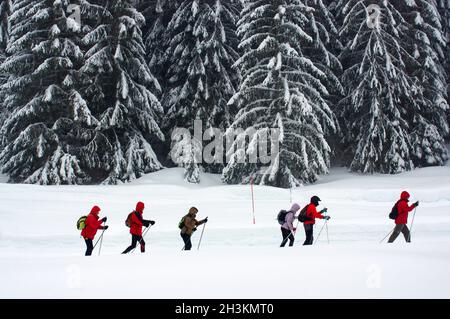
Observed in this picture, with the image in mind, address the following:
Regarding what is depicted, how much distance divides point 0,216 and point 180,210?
5556mm

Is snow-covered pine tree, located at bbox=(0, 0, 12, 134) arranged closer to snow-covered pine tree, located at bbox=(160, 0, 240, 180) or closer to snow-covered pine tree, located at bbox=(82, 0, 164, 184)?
snow-covered pine tree, located at bbox=(82, 0, 164, 184)

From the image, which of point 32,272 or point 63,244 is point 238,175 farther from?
point 32,272

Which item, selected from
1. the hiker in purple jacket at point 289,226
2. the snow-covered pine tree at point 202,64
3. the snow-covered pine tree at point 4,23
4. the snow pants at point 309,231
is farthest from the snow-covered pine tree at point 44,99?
the snow pants at point 309,231

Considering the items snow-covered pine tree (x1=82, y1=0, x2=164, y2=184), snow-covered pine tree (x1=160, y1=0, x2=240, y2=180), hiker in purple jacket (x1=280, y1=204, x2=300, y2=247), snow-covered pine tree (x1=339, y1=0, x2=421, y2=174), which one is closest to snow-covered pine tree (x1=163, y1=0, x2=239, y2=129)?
snow-covered pine tree (x1=160, y1=0, x2=240, y2=180)

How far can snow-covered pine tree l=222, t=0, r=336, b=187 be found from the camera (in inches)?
774

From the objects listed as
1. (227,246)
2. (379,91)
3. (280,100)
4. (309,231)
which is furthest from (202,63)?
(309,231)

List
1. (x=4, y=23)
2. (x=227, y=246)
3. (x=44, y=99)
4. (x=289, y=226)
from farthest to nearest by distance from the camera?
(x=4, y=23), (x=44, y=99), (x=227, y=246), (x=289, y=226)

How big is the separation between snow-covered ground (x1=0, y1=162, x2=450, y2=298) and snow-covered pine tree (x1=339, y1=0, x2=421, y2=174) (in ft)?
4.13

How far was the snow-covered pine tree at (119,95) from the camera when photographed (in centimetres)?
2159

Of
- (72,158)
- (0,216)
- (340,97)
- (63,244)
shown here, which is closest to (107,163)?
(72,158)

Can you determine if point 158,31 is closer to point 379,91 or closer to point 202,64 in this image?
point 202,64

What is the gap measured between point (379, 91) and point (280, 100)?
5.55m

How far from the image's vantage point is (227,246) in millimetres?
13086

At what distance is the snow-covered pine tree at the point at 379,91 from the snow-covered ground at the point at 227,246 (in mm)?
1259
